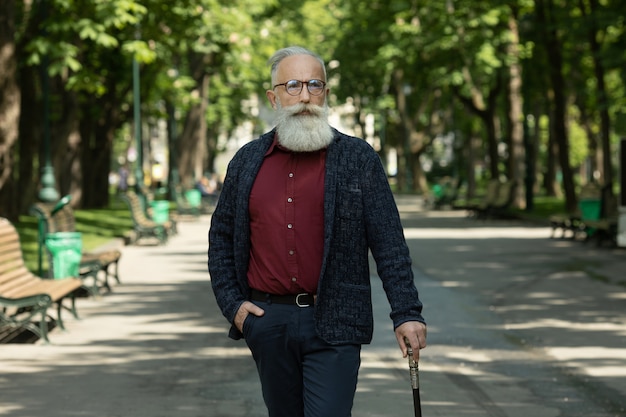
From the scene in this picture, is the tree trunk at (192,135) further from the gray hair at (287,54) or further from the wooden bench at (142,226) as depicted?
the gray hair at (287,54)

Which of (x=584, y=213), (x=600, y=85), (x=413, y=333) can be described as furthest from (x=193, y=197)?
(x=413, y=333)

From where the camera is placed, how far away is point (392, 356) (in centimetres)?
1017

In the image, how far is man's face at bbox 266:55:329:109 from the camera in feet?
14.9

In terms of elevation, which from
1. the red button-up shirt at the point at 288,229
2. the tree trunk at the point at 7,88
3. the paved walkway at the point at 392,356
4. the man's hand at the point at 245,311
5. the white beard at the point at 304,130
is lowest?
the paved walkway at the point at 392,356

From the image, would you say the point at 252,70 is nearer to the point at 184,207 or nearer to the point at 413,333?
the point at 184,207

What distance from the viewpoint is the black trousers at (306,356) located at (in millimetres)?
4406

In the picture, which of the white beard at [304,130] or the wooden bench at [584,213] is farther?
the wooden bench at [584,213]

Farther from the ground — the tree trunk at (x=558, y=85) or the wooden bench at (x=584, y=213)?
the tree trunk at (x=558, y=85)

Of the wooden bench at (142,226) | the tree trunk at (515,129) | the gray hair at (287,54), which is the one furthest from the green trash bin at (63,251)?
the tree trunk at (515,129)

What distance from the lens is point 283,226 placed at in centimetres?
443

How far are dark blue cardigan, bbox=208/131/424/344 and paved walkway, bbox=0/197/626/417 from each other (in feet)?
10.9

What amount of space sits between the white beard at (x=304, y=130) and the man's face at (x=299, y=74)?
Result: 3 cm

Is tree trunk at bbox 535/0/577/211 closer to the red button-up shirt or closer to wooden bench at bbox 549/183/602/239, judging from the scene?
wooden bench at bbox 549/183/602/239

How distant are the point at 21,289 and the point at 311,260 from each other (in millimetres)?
7710
